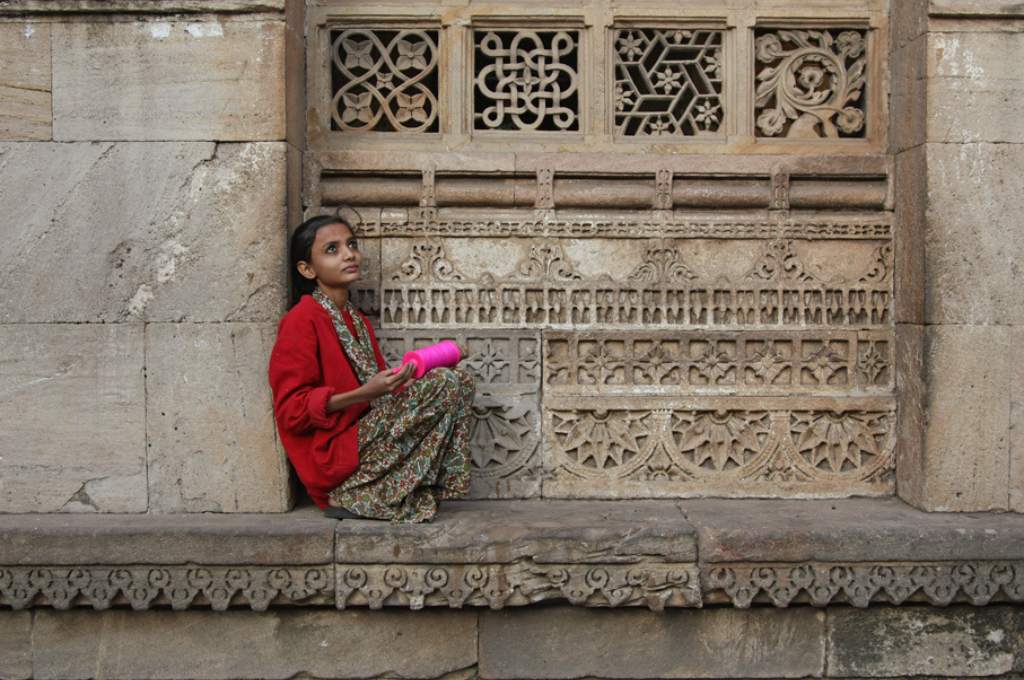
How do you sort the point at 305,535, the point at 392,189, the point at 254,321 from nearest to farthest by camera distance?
the point at 305,535 < the point at 254,321 < the point at 392,189

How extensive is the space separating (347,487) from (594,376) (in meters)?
1.20

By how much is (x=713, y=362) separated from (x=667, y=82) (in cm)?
129

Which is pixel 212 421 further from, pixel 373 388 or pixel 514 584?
pixel 514 584

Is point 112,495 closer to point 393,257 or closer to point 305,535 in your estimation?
point 305,535

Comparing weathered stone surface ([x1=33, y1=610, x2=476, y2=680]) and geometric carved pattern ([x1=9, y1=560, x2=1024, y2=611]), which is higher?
geometric carved pattern ([x1=9, y1=560, x2=1024, y2=611])

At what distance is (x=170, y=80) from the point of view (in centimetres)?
407

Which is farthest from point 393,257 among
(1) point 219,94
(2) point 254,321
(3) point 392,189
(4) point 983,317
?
(4) point 983,317

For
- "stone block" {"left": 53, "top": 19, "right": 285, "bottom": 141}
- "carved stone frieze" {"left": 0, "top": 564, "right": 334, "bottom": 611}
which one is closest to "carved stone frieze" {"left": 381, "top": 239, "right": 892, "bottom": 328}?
"stone block" {"left": 53, "top": 19, "right": 285, "bottom": 141}

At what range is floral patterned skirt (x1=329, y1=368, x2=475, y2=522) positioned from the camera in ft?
12.5

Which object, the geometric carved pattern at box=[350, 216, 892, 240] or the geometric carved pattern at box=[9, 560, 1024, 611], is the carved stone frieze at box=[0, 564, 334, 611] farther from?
the geometric carved pattern at box=[350, 216, 892, 240]

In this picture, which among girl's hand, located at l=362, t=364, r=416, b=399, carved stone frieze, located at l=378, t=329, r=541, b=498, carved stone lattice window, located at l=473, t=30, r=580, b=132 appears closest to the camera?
girl's hand, located at l=362, t=364, r=416, b=399

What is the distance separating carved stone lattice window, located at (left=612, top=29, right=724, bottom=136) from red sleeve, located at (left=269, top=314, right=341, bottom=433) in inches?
67.8

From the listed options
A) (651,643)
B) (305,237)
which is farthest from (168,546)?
(651,643)

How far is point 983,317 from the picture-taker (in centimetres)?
408
